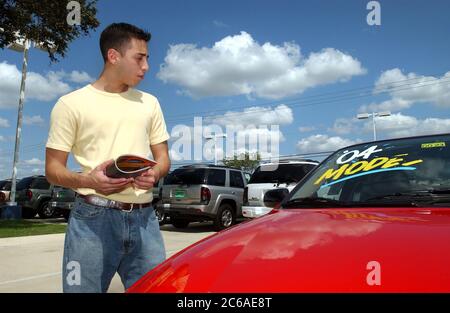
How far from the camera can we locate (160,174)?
8.29ft

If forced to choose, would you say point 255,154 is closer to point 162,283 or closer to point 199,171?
point 199,171

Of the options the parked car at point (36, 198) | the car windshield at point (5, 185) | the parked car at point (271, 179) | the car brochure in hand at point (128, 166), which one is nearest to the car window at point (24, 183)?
the parked car at point (36, 198)

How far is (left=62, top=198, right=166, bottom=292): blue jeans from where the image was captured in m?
2.31

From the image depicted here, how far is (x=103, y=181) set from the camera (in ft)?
7.25

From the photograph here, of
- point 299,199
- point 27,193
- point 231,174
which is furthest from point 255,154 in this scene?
point 299,199

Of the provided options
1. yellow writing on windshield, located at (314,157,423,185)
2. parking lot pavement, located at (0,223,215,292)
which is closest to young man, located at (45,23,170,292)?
yellow writing on windshield, located at (314,157,423,185)

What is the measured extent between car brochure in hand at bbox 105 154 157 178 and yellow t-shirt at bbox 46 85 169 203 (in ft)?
0.77

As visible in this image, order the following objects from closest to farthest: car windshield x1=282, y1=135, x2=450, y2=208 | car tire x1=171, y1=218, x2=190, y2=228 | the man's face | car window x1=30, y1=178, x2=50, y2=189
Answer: the man's face < car windshield x1=282, y1=135, x2=450, y2=208 < car tire x1=171, y1=218, x2=190, y2=228 < car window x1=30, y1=178, x2=50, y2=189

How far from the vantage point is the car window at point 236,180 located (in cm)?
1318

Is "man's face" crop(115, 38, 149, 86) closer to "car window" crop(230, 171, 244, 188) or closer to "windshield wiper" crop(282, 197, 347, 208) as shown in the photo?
"windshield wiper" crop(282, 197, 347, 208)

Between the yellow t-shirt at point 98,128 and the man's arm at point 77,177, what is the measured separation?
53 millimetres

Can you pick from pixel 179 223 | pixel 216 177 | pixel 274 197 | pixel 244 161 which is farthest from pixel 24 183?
pixel 244 161

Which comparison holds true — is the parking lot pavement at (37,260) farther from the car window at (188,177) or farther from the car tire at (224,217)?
the car window at (188,177)

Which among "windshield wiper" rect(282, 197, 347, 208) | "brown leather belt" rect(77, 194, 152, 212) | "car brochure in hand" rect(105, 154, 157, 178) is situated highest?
"car brochure in hand" rect(105, 154, 157, 178)
